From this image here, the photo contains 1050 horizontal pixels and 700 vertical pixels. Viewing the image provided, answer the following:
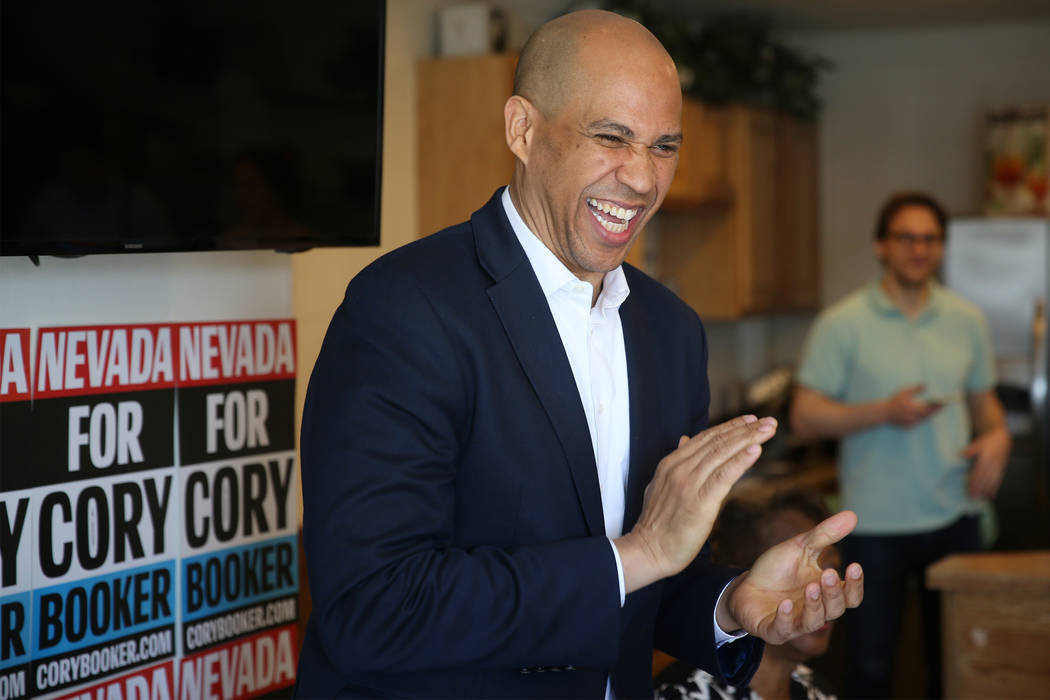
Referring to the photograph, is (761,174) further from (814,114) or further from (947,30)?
(947,30)

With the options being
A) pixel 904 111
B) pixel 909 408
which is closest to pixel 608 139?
pixel 909 408

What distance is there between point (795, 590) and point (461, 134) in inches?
92.6

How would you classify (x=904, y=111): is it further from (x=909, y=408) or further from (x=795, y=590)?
(x=795, y=590)

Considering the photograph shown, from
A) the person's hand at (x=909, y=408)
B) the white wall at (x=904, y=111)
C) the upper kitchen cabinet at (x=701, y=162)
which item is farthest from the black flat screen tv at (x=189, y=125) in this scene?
the white wall at (x=904, y=111)

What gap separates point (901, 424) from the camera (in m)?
3.11

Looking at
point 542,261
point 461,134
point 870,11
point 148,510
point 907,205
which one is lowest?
point 148,510

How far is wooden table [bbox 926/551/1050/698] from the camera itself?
2.79 m

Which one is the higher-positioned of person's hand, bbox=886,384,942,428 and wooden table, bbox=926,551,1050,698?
person's hand, bbox=886,384,942,428

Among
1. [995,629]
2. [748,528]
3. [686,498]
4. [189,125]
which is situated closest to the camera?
[686,498]

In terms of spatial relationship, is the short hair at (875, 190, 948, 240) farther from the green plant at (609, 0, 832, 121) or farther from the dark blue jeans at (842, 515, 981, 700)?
the green plant at (609, 0, 832, 121)

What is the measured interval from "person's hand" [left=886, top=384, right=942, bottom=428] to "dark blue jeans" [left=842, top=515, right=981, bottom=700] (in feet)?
1.18

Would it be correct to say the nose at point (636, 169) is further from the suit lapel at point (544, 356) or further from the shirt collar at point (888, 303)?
the shirt collar at point (888, 303)

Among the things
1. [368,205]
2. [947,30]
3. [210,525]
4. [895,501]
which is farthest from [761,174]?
[210,525]

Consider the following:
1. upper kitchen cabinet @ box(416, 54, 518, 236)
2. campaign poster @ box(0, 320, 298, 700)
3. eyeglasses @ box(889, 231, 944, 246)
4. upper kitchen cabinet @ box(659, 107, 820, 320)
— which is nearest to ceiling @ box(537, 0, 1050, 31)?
upper kitchen cabinet @ box(659, 107, 820, 320)
